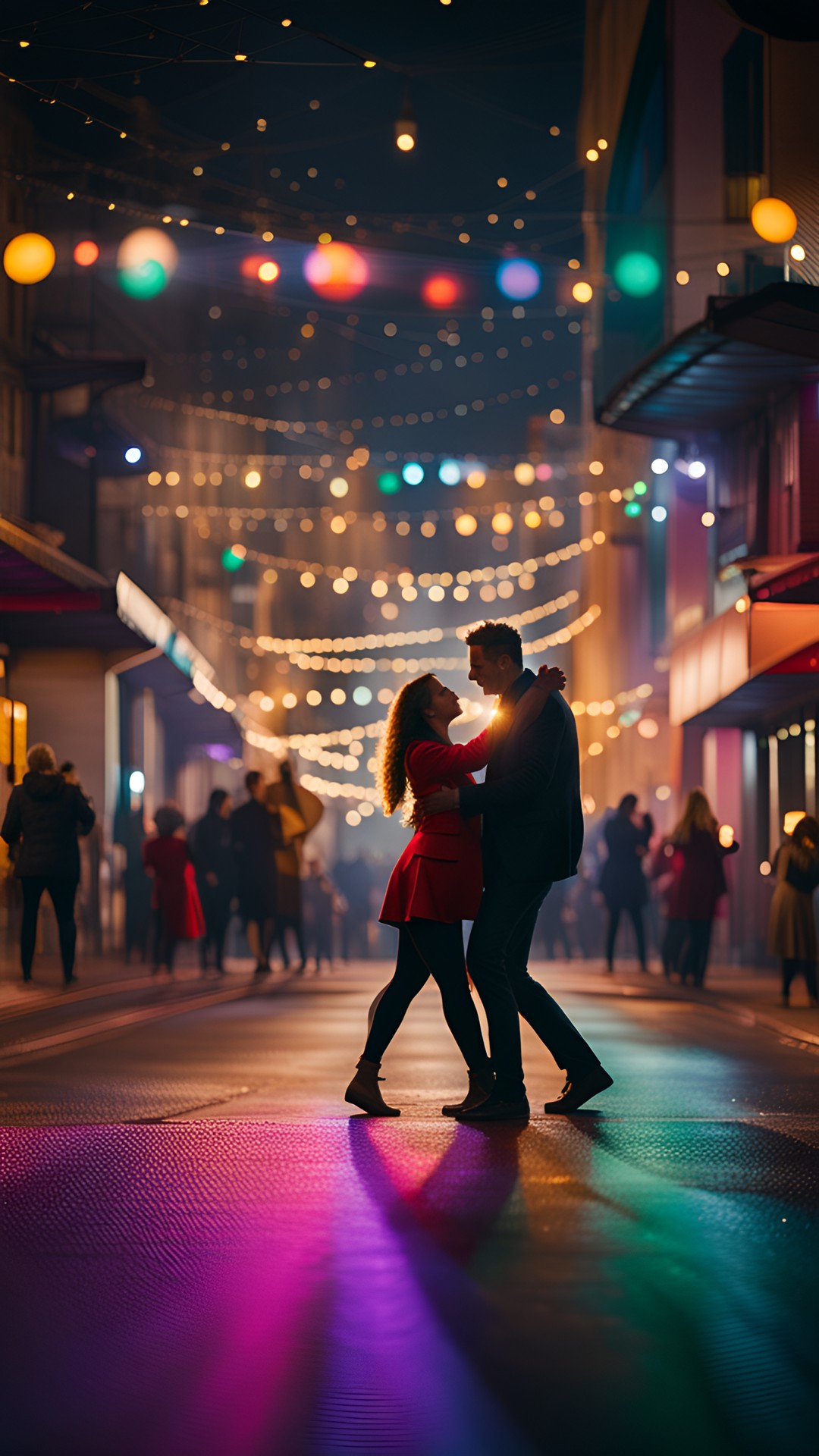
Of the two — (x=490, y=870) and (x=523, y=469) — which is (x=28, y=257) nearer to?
(x=490, y=870)

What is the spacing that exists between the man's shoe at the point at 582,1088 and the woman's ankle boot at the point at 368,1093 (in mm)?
619

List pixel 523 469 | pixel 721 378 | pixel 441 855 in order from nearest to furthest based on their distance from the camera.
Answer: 1. pixel 441 855
2. pixel 721 378
3. pixel 523 469

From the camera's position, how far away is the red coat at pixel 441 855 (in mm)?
7098

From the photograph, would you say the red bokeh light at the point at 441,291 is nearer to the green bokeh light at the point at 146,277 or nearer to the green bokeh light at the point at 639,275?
the green bokeh light at the point at 639,275

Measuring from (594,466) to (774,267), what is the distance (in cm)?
1232

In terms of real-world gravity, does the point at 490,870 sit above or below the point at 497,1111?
above

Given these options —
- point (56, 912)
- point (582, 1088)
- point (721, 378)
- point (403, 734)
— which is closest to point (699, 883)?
point (56, 912)

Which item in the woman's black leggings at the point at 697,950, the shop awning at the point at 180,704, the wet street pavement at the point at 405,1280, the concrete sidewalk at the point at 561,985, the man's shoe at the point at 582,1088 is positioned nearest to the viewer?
the wet street pavement at the point at 405,1280

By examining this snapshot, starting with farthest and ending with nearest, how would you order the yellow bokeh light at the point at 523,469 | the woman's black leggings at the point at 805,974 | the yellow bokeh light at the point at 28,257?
the yellow bokeh light at the point at 523,469 → the yellow bokeh light at the point at 28,257 → the woman's black leggings at the point at 805,974

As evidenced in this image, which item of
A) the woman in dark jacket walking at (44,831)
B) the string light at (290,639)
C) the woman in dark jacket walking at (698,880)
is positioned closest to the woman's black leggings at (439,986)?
the woman in dark jacket walking at (44,831)

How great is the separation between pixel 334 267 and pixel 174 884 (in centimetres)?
692

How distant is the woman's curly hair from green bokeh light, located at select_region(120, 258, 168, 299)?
13557 mm

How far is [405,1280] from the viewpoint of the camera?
452 cm

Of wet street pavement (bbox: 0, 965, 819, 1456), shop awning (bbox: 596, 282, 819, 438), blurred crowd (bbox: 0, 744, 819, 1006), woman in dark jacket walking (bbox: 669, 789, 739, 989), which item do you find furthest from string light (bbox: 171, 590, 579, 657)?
wet street pavement (bbox: 0, 965, 819, 1456)
